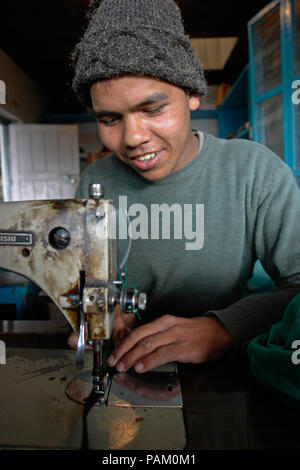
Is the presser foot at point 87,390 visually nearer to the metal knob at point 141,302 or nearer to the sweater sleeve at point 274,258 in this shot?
the metal knob at point 141,302

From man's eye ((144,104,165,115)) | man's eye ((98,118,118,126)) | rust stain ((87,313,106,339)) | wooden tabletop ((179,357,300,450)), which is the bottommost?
wooden tabletop ((179,357,300,450))

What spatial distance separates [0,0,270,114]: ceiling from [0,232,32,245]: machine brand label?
2.89 meters

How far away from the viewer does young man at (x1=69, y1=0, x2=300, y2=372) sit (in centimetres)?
80

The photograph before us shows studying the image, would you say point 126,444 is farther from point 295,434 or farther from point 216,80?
point 216,80

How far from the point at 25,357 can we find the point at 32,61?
497 centimetres

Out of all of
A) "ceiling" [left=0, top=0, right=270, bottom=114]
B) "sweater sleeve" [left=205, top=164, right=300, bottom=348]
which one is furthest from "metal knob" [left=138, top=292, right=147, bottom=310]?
"ceiling" [left=0, top=0, right=270, bottom=114]

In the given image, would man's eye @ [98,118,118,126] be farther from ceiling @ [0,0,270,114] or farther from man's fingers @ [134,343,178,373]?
ceiling @ [0,0,270,114]

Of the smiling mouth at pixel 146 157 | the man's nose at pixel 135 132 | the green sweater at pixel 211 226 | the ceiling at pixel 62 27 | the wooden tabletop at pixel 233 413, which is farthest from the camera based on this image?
the ceiling at pixel 62 27

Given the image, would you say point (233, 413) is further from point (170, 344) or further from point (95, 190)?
point (95, 190)

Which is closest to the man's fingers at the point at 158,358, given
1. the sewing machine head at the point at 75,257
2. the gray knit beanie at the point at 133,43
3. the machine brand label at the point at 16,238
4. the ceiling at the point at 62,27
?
the sewing machine head at the point at 75,257

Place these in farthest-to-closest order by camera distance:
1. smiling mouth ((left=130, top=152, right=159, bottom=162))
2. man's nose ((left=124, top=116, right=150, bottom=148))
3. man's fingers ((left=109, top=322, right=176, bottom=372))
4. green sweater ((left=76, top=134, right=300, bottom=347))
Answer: green sweater ((left=76, top=134, right=300, bottom=347)) → smiling mouth ((left=130, top=152, right=159, bottom=162)) → man's nose ((left=124, top=116, right=150, bottom=148)) → man's fingers ((left=109, top=322, right=176, bottom=372))

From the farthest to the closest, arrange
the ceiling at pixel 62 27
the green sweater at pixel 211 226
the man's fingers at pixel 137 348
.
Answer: the ceiling at pixel 62 27, the green sweater at pixel 211 226, the man's fingers at pixel 137 348

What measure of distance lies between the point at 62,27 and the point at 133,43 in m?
3.73

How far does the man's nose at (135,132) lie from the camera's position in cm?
87
